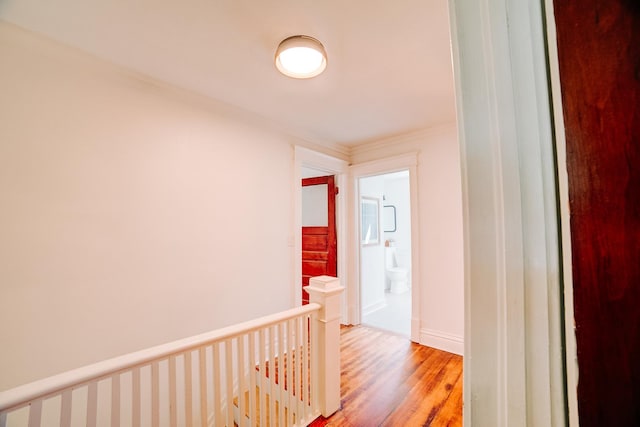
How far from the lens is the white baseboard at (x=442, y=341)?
2412 millimetres

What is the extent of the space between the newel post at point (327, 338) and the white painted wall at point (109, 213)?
87cm

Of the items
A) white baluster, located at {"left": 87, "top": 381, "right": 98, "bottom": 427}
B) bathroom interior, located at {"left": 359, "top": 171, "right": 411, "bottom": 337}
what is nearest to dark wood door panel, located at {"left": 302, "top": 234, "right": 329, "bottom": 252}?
bathroom interior, located at {"left": 359, "top": 171, "right": 411, "bottom": 337}

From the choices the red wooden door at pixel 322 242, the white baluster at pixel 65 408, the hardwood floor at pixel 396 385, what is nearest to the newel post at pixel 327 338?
the hardwood floor at pixel 396 385

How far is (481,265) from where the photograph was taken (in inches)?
15.9

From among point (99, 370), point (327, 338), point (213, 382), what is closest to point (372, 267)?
point (327, 338)

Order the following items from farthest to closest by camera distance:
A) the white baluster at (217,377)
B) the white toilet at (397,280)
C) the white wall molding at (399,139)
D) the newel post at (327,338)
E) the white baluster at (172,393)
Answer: the white toilet at (397,280) → the white wall molding at (399,139) → the newel post at (327,338) → the white baluster at (217,377) → the white baluster at (172,393)

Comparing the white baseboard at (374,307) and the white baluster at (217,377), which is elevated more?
the white baluster at (217,377)

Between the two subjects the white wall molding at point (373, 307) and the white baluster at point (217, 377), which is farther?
the white wall molding at point (373, 307)

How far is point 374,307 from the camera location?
3799mm

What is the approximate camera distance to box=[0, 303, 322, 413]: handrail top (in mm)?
750

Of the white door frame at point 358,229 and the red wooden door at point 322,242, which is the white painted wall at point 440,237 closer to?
the white door frame at point 358,229

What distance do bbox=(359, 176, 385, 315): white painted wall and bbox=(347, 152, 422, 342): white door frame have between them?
0.33 meters

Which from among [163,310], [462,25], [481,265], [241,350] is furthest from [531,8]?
[163,310]

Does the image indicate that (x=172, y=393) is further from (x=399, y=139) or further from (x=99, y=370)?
(x=399, y=139)
